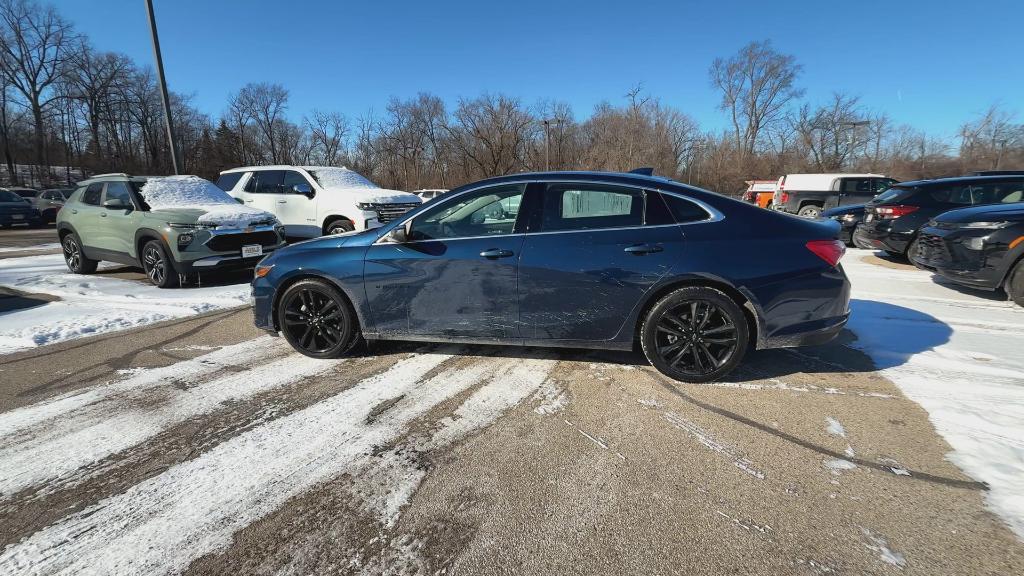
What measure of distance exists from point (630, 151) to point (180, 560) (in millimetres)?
43800

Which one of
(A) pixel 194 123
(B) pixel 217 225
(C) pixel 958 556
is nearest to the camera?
(C) pixel 958 556

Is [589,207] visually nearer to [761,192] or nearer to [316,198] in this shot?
[316,198]

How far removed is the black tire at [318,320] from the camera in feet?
12.6

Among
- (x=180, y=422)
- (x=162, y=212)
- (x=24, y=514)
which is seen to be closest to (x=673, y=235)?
(x=180, y=422)

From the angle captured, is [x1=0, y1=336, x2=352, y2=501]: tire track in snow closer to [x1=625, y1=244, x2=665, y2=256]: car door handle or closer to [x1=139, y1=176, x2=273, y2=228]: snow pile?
[x1=625, y1=244, x2=665, y2=256]: car door handle

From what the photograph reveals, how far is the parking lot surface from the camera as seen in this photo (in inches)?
72.4

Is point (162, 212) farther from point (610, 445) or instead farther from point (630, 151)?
point (630, 151)

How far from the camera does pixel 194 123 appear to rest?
197 ft

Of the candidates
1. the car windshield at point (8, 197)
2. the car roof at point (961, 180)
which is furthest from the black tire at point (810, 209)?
the car windshield at point (8, 197)

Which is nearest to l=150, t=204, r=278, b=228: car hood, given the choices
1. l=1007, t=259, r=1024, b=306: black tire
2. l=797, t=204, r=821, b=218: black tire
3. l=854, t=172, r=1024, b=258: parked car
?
l=1007, t=259, r=1024, b=306: black tire

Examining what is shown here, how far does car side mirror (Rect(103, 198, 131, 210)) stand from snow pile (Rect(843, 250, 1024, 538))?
10133 millimetres

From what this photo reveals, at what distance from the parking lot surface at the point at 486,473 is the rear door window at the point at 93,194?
5.57m

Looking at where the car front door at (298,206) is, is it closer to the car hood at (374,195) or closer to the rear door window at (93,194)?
the car hood at (374,195)

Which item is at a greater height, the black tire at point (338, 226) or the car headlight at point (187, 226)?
the car headlight at point (187, 226)
